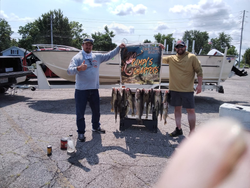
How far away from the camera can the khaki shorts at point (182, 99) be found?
13.8 feet

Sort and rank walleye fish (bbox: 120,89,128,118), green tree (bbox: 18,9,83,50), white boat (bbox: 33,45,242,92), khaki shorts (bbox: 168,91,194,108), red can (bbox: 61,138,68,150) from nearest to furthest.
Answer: red can (bbox: 61,138,68,150)
khaki shorts (bbox: 168,91,194,108)
walleye fish (bbox: 120,89,128,118)
white boat (bbox: 33,45,242,92)
green tree (bbox: 18,9,83,50)

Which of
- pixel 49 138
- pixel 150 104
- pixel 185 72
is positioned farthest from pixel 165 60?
pixel 49 138

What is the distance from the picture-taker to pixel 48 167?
3.11 metres

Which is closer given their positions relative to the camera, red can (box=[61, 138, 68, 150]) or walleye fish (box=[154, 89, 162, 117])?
red can (box=[61, 138, 68, 150])

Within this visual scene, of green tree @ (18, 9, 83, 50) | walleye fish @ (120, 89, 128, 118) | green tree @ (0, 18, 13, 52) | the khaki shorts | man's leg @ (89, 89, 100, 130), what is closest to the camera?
the khaki shorts

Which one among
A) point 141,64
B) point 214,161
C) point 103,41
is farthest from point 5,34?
point 214,161

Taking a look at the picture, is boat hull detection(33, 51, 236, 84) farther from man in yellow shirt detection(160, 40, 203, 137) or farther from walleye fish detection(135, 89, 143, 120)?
walleye fish detection(135, 89, 143, 120)

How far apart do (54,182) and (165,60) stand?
3450mm

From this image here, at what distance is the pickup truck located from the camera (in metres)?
7.63

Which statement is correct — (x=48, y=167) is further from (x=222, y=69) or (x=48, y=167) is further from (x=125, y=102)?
(x=222, y=69)

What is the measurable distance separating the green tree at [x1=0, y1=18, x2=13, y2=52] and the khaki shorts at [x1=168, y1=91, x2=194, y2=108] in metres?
64.5

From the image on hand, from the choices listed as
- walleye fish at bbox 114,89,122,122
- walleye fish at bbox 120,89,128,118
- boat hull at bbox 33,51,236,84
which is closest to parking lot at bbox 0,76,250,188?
walleye fish at bbox 120,89,128,118

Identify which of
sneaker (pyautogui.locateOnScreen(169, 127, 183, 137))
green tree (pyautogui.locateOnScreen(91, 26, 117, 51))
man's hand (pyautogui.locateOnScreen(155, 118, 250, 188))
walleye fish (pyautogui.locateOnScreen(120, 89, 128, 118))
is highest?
green tree (pyautogui.locateOnScreen(91, 26, 117, 51))

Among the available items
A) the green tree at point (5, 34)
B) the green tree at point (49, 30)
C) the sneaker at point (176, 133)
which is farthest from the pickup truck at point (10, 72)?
the green tree at point (5, 34)
